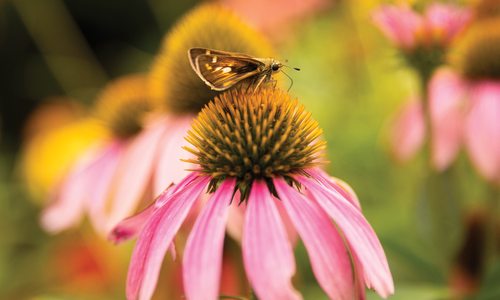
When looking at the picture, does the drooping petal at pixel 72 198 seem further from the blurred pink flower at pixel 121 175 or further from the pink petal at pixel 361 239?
the pink petal at pixel 361 239

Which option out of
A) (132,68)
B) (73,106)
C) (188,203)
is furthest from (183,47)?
(132,68)

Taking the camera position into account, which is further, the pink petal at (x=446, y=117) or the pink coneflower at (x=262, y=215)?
the pink petal at (x=446, y=117)

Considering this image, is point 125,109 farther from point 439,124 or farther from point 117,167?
point 439,124

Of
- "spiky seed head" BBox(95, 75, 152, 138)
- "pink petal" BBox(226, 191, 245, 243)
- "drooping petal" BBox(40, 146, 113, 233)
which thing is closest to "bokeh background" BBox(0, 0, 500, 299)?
"drooping petal" BBox(40, 146, 113, 233)

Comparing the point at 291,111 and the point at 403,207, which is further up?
the point at 291,111

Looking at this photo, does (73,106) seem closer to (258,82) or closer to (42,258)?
(42,258)

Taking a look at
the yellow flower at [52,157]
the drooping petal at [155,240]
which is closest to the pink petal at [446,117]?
the drooping petal at [155,240]

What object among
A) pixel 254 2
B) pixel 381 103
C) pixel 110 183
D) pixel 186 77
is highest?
pixel 254 2
